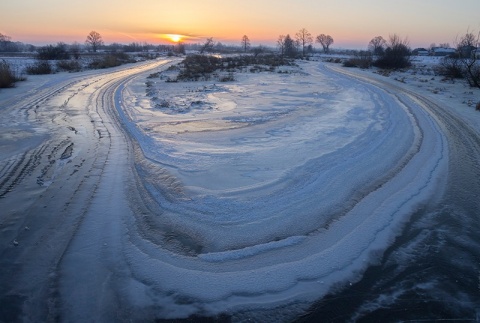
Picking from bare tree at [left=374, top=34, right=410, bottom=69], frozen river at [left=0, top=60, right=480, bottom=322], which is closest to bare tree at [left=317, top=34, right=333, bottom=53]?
bare tree at [left=374, top=34, right=410, bottom=69]

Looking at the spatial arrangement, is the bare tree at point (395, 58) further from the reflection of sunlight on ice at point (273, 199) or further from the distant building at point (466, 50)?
the reflection of sunlight on ice at point (273, 199)

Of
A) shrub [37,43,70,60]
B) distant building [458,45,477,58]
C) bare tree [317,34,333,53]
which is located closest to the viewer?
distant building [458,45,477,58]

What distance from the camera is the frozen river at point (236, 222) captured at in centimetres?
295

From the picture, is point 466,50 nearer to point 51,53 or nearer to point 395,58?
point 395,58

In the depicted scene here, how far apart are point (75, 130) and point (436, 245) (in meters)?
8.47

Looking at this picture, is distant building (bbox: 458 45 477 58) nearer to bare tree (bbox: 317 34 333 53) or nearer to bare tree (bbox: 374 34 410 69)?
bare tree (bbox: 374 34 410 69)

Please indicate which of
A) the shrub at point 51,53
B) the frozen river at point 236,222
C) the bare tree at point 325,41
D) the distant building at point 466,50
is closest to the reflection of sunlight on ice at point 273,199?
the frozen river at point 236,222

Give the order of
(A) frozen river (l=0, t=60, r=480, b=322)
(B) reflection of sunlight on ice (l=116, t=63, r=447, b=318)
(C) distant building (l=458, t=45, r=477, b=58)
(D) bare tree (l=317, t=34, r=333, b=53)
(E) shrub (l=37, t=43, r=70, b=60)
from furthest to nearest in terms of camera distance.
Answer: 1. (D) bare tree (l=317, t=34, r=333, b=53)
2. (E) shrub (l=37, t=43, r=70, b=60)
3. (C) distant building (l=458, t=45, r=477, b=58)
4. (B) reflection of sunlight on ice (l=116, t=63, r=447, b=318)
5. (A) frozen river (l=0, t=60, r=480, b=322)

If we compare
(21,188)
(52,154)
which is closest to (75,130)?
(52,154)

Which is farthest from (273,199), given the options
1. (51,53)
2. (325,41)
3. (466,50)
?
(325,41)

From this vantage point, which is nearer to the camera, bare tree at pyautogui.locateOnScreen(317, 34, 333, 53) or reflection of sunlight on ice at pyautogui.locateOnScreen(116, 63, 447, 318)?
reflection of sunlight on ice at pyautogui.locateOnScreen(116, 63, 447, 318)

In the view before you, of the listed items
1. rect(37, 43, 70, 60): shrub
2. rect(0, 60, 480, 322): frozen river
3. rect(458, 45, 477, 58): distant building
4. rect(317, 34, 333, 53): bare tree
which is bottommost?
rect(0, 60, 480, 322): frozen river

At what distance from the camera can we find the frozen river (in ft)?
9.68

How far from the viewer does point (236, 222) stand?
423 cm
